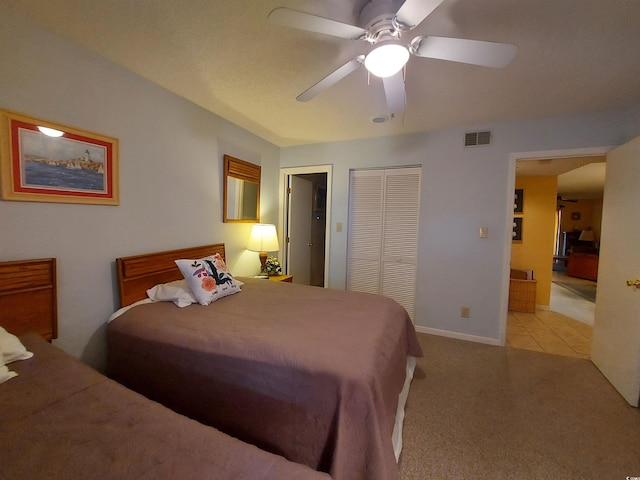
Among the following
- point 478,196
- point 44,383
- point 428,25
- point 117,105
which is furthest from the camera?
point 478,196

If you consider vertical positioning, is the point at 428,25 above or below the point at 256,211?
above

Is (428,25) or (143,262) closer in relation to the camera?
(428,25)

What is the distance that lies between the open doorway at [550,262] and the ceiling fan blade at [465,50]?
184cm

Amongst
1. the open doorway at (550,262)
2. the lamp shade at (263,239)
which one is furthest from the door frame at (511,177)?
the lamp shade at (263,239)

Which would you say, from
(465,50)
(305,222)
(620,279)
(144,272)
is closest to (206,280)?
(144,272)

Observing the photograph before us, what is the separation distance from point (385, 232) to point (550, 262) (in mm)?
2924

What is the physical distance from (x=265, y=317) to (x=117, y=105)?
1868 millimetres

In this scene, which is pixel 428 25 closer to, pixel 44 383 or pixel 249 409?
pixel 249 409

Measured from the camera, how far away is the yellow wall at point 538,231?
4.07m

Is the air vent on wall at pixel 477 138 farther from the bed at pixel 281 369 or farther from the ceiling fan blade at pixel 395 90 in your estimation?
the bed at pixel 281 369

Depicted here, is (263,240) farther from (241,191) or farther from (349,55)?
(349,55)

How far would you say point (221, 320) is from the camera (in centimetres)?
162

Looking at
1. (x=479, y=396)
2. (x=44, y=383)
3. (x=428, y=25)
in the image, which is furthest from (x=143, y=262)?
Result: (x=479, y=396)

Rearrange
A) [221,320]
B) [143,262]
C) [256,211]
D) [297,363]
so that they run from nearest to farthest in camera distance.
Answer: [297,363], [221,320], [143,262], [256,211]
